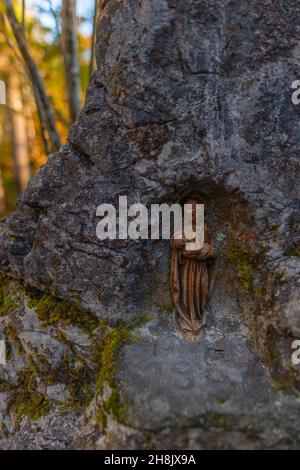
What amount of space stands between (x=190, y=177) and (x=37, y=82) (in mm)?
3167

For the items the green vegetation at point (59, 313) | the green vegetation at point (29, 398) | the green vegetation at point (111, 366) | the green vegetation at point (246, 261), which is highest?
the green vegetation at point (246, 261)

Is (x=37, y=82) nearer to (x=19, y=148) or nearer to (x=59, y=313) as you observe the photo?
(x=59, y=313)

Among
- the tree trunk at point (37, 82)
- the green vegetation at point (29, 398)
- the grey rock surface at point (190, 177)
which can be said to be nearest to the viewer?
the grey rock surface at point (190, 177)

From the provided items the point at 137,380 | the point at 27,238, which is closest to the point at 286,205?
the point at 137,380

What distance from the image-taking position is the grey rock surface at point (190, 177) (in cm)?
308

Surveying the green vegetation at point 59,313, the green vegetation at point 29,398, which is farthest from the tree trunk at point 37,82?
the green vegetation at point 29,398

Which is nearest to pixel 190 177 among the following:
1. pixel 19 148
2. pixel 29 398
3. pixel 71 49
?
pixel 29 398

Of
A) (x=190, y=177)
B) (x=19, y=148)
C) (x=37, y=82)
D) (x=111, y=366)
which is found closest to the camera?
(x=111, y=366)

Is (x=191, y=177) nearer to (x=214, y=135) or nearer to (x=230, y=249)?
(x=214, y=135)

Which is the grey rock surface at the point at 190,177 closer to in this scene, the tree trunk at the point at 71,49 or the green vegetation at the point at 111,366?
the green vegetation at the point at 111,366

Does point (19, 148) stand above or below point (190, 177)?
above

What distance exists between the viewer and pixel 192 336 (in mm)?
3240

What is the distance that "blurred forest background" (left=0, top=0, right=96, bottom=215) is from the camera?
17.4ft

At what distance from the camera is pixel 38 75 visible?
17.4ft
